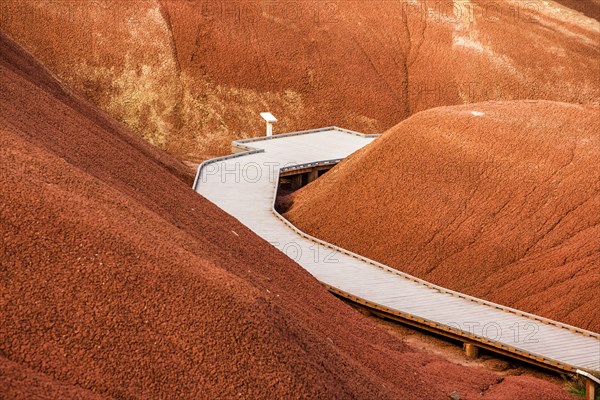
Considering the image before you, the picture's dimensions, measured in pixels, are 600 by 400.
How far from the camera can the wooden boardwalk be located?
628 inches

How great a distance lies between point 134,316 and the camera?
893cm

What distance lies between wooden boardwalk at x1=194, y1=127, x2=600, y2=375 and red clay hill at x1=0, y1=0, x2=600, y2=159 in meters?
9.77

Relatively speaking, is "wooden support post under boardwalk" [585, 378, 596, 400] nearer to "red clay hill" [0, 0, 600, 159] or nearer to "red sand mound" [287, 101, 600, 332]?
"red sand mound" [287, 101, 600, 332]

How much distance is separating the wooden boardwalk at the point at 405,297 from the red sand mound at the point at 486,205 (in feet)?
2.34

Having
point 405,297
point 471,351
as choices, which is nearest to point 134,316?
point 471,351

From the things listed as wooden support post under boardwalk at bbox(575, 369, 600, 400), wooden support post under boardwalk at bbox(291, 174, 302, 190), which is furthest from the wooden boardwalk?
wooden support post under boardwalk at bbox(291, 174, 302, 190)

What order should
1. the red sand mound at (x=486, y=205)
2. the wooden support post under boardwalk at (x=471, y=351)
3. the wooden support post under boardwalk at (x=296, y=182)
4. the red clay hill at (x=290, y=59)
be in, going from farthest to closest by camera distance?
1. the red clay hill at (x=290, y=59)
2. the wooden support post under boardwalk at (x=296, y=182)
3. the red sand mound at (x=486, y=205)
4. the wooden support post under boardwalk at (x=471, y=351)

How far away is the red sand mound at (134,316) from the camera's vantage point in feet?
27.6

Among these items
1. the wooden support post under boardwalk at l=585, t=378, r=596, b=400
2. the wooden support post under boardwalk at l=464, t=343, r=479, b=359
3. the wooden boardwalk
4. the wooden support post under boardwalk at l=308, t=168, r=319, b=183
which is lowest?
the wooden support post under boardwalk at l=585, t=378, r=596, b=400

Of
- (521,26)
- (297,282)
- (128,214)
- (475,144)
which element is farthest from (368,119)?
(128,214)

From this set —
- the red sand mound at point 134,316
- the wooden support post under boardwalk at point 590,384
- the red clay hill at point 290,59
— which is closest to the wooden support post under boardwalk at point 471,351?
the wooden support post under boardwalk at point 590,384

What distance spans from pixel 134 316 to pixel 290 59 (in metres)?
30.4

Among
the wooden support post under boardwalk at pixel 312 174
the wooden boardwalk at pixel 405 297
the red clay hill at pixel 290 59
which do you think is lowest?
the wooden boardwalk at pixel 405 297

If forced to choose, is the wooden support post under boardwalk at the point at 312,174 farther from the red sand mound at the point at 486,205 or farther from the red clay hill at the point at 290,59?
the red clay hill at the point at 290,59
